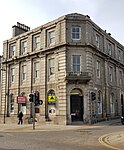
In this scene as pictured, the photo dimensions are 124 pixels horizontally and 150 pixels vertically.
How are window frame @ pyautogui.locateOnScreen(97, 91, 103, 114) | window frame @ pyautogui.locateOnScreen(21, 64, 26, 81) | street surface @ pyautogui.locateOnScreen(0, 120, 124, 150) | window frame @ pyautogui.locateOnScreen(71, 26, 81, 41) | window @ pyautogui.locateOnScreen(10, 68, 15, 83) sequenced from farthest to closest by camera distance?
1. window @ pyautogui.locateOnScreen(10, 68, 15, 83)
2. window frame @ pyautogui.locateOnScreen(21, 64, 26, 81)
3. window frame @ pyautogui.locateOnScreen(97, 91, 103, 114)
4. window frame @ pyautogui.locateOnScreen(71, 26, 81, 41)
5. street surface @ pyautogui.locateOnScreen(0, 120, 124, 150)

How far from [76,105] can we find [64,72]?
4.06 meters

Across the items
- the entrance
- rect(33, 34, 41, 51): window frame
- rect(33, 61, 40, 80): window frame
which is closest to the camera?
the entrance

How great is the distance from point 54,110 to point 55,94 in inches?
74.0

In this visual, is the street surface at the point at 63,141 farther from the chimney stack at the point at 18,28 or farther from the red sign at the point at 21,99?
the chimney stack at the point at 18,28

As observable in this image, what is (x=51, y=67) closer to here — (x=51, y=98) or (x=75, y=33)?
(x=51, y=98)

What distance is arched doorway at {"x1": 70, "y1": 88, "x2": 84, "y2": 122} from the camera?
26.6m

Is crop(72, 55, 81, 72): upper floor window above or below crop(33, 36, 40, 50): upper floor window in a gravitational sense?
below

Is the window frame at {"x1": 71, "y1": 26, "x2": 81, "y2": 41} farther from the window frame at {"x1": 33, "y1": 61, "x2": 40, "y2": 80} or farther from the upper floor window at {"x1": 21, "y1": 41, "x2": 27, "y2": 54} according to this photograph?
the upper floor window at {"x1": 21, "y1": 41, "x2": 27, "y2": 54}

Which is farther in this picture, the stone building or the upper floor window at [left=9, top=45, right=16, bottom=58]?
the upper floor window at [left=9, top=45, right=16, bottom=58]

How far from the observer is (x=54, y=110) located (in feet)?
90.4

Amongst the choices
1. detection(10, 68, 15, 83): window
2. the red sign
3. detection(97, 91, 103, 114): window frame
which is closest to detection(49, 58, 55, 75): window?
the red sign

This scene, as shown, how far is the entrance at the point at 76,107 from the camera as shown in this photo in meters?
26.7

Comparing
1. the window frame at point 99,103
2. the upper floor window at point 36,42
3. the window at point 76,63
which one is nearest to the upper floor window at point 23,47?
the upper floor window at point 36,42

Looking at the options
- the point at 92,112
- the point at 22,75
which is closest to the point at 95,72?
the point at 92,112
